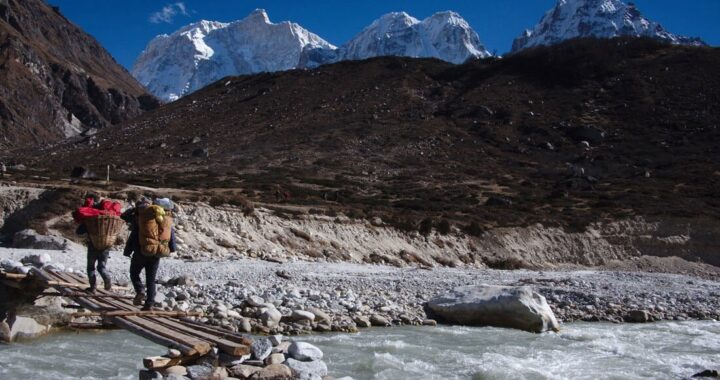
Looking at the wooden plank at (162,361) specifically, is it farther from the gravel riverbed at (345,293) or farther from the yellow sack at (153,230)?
the gravel riverbed at (345,293)

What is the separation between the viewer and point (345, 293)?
16844 millimetres

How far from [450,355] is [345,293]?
18.4 feet

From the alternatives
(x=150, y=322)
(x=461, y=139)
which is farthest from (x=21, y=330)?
(x=461, y=139)

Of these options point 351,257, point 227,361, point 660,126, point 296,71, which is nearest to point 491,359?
point 227,361

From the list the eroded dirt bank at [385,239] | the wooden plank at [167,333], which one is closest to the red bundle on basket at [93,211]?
the wooden plank at [167,333]

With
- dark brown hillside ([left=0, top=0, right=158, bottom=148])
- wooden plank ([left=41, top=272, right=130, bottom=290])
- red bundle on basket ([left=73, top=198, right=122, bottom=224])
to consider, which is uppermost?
dark brown hillside ([left=0, top=0, right=158, bottom=148])

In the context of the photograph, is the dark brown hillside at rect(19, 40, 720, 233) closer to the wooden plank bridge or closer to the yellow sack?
the wooden plank bridge

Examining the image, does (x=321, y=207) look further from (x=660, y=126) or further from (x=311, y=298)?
(x=660, y=126)

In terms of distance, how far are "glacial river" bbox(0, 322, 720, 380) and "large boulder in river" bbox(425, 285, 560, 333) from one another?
40cm

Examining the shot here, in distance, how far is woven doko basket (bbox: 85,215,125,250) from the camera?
10.3 meters

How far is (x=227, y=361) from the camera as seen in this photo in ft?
23.0

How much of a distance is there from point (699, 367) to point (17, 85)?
436 feet

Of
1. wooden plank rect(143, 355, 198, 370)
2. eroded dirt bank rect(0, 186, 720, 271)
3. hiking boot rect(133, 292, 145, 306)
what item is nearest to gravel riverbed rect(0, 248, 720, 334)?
eroded dirt bank rect(0, 186, 720, 271)

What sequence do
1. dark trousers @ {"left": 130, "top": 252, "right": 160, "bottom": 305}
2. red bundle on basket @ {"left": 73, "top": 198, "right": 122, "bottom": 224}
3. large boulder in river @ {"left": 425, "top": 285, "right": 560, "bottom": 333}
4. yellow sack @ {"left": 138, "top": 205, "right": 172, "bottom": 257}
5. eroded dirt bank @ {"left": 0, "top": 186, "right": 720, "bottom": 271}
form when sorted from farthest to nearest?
eroded dirt bank @ {"left": 0, "top": 186, "right": 720, "bottom": 271}, large boulder in river @ {"left": 425, "top": 285, "right": 560, "bottom": 333}, red bundle on basket @ {"left": 73, "top": 198, "right": 122, "bottom": 224}, dark trousers @ {"left": 130, "top": 252, "right": 160, "bottom": 305}, yellow sack @ {"left": 138, "top": 205, "right": 172, "bottom": 257}
